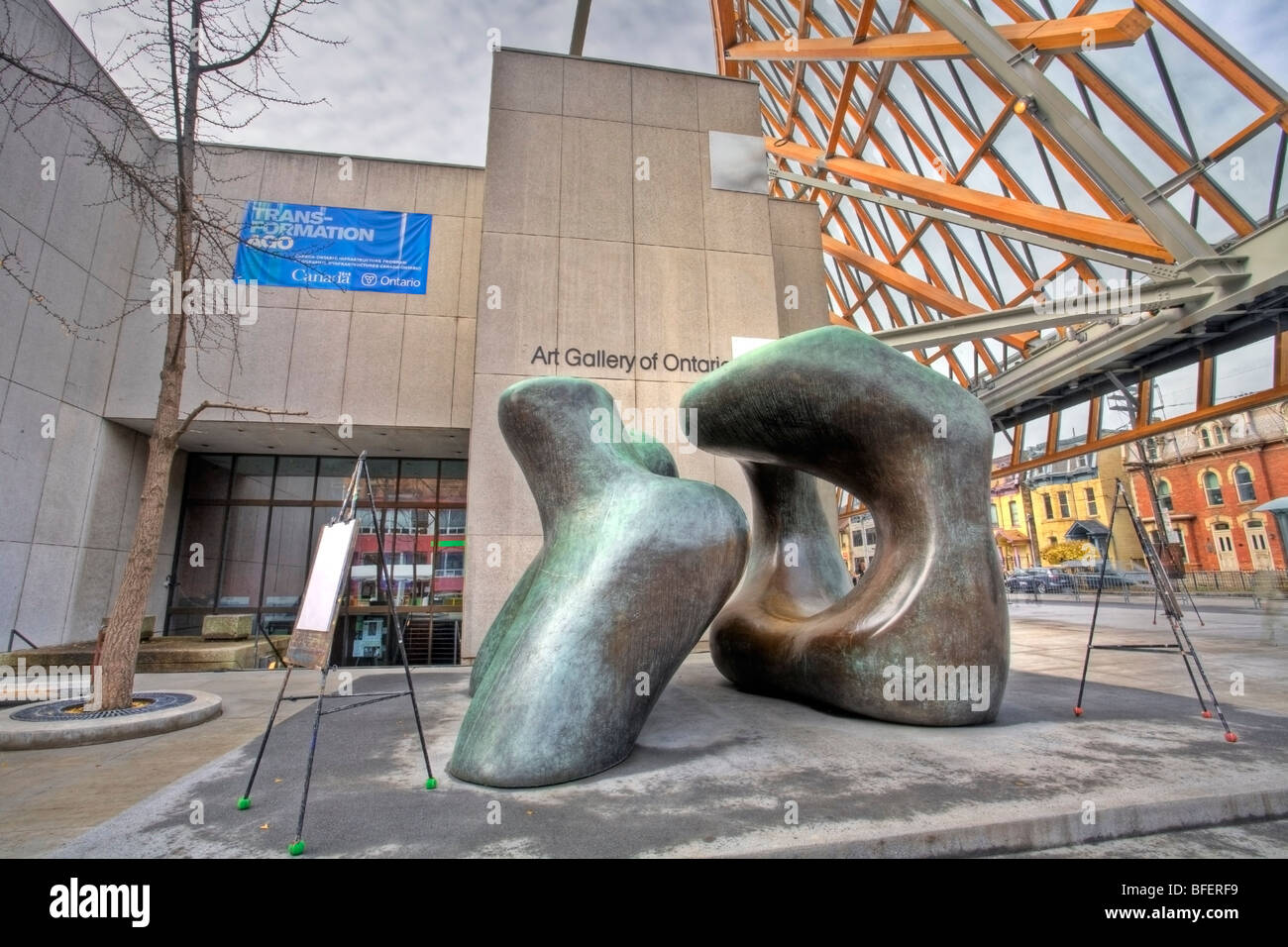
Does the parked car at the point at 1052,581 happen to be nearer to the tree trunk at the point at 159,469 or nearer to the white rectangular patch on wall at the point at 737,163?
the white rectangular patch on wall at the point at 737,163

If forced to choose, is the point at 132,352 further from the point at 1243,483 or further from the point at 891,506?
the point at 1243,483

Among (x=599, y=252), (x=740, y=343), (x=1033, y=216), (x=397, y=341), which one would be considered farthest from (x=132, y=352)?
(x=1033, y=216)

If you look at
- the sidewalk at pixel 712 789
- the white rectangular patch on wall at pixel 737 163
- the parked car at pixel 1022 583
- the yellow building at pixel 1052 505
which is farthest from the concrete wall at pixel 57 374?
the yellow building at pixel 1052 505

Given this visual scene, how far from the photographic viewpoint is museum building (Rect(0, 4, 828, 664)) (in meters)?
12.6

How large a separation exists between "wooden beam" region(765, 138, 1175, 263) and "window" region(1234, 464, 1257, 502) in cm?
4289

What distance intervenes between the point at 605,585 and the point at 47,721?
6.18 metres

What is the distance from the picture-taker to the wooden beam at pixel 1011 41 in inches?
432

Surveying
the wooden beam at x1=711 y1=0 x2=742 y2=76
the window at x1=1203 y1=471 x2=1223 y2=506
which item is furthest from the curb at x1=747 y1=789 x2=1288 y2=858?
the window at x1=1203 y1=471 x2=1223 y2=506

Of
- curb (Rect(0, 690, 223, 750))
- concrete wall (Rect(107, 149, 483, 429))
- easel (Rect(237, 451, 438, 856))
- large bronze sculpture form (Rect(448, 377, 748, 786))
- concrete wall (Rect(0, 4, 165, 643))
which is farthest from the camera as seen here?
concrete wall (Rect(107, 149, 483, 429))
